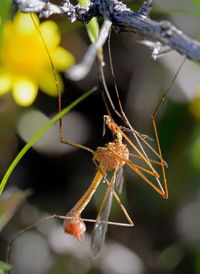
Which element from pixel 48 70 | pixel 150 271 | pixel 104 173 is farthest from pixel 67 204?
pixel 104 173

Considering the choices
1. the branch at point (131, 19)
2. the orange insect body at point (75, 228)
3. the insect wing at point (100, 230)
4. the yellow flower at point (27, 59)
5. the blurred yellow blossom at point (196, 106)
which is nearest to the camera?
the branch at point (131, 19)

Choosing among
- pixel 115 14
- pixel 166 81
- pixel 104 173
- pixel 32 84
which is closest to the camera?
pixel 115 14

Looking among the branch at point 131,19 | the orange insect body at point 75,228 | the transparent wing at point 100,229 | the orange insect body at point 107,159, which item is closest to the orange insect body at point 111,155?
the orange insect body at point 107,159

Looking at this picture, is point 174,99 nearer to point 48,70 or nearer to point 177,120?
point 177,120

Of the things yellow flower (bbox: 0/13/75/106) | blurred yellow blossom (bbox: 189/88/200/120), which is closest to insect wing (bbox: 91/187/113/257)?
yellow flower (bbox: 0/13/75/106)

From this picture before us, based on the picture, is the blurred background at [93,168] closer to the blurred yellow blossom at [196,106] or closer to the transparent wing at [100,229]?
the blurred yellow blossom at [196,106]

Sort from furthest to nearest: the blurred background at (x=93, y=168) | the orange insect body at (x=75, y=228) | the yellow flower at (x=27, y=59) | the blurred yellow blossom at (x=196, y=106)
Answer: the blurred yellow blossom at (x=196, y=106)
the blurred background at (x=93, y=168)
the yellow flower at (x=27, y=59)
the orange insect body at (x=75, y=228)

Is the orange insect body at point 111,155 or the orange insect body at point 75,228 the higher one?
the orange insect body at point 111,155

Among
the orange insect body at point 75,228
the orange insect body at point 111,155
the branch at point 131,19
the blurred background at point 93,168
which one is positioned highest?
the branch at point 131,19
